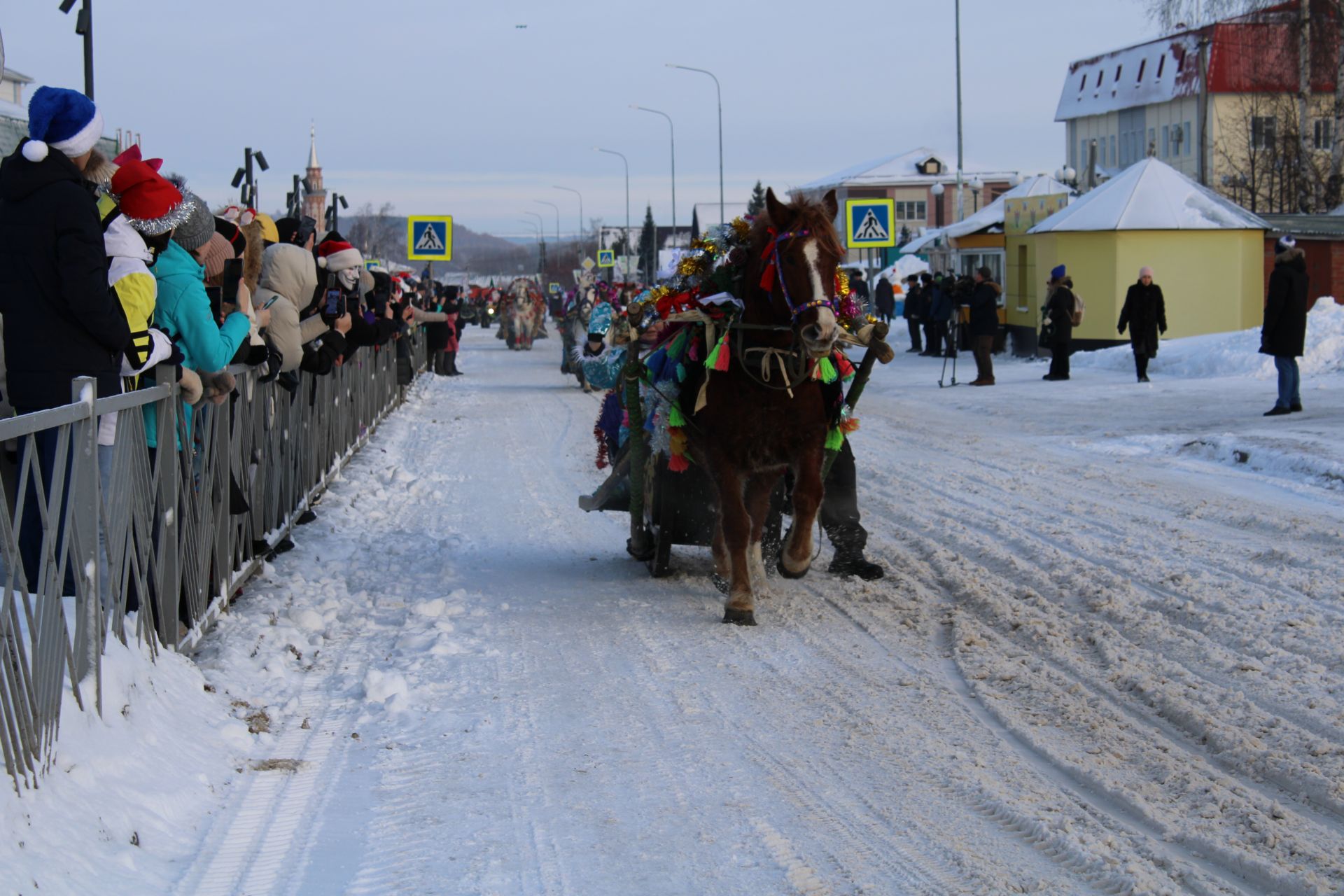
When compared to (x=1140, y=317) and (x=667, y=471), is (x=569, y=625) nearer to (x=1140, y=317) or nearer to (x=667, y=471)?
(x=667, y=471)

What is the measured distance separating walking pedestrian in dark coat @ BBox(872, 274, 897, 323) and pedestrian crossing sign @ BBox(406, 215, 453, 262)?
8.58 meters

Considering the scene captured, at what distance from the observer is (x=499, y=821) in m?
4.79

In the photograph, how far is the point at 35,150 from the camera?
5438mm

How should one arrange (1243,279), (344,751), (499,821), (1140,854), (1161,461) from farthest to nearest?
(1243,279) < (1161,461) < (344,751) < (499,821) < (1140,854)

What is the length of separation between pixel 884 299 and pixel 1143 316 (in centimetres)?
1484

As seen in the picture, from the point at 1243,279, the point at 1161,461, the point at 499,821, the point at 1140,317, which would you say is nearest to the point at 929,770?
the point at 499,821

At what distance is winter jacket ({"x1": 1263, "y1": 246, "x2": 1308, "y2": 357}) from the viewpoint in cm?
1548

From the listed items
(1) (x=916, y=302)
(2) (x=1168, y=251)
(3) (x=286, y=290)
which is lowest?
(3) (x=286, y=290)

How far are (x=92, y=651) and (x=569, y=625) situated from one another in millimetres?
3120

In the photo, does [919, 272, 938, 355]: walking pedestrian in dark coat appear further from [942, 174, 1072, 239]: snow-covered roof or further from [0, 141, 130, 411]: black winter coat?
[0, 141, 130, 411]: black winter coat

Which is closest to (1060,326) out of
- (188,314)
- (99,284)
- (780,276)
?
(780,276)

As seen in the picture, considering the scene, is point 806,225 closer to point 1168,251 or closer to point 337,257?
point 337,257

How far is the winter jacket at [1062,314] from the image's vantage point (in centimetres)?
2273

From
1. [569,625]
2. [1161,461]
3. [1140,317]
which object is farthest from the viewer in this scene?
[1140,317]
